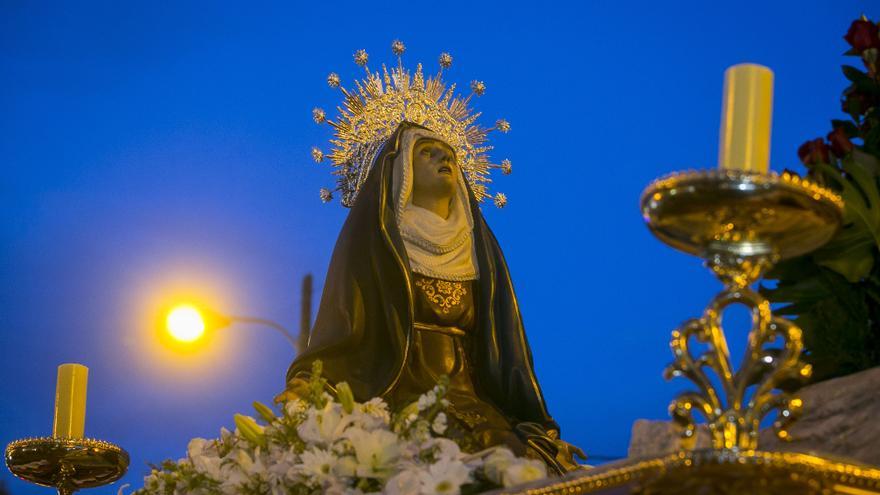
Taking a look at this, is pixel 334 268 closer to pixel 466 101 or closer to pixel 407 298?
pixel 407 298

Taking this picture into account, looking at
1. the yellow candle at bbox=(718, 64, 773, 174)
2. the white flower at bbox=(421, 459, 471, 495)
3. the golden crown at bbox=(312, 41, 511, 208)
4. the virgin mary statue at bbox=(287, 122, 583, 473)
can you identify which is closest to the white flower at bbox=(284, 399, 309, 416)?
the white flower at bbox=(421, 459, 471, 495)

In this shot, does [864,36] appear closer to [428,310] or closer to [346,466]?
[346,466]

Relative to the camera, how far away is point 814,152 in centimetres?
336

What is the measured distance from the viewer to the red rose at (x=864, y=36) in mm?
3484

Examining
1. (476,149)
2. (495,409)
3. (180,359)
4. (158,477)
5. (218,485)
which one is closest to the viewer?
(218,485)

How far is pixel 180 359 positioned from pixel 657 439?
408 inches

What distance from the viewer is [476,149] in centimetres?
595

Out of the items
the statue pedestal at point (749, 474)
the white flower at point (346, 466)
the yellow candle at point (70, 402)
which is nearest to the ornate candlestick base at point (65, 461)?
the yellow candle at point (70, 402)

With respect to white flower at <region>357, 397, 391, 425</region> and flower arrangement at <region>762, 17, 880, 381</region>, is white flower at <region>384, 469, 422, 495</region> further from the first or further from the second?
flower arrangement at <region>762, 17, 880, 381</region>

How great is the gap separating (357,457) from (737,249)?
40.0 inches

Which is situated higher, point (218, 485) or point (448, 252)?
point (448, 252)

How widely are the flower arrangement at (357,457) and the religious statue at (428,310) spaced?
3.11 ft

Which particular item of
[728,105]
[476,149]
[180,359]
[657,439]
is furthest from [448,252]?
Answer: [180,359]

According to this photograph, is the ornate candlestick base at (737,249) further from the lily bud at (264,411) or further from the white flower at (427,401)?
the lily bud at (264,411)
